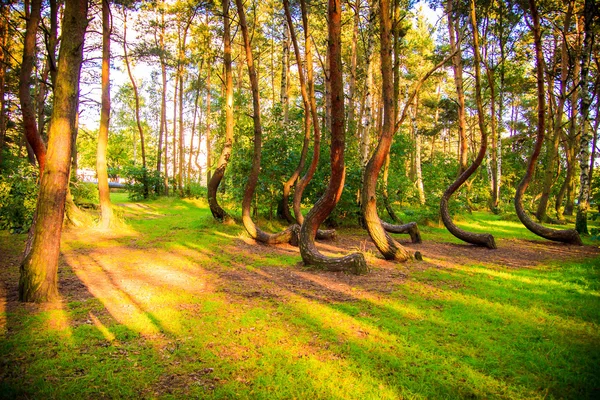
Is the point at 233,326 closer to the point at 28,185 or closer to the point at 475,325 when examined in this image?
the point at 475,325

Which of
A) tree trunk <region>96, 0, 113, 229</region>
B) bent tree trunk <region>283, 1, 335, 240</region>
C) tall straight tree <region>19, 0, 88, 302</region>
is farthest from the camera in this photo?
tree trunk <region>96, 0, 113, 229</region>

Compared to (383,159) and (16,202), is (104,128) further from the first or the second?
(383,159)

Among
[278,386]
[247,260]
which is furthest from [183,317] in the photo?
[247,260]

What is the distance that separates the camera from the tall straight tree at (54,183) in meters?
4.51

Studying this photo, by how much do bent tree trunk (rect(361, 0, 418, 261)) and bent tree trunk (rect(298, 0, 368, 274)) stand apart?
40.1 inches

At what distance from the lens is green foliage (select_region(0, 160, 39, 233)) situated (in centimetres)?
895

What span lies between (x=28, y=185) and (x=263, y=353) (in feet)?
31.3

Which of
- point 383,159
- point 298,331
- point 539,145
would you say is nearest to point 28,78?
point 298,331

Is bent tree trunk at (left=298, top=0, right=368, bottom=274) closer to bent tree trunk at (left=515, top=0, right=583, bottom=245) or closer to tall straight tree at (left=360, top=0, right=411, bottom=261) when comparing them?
tall straight tree at (left=360, top=0, right=411, bottom=261)

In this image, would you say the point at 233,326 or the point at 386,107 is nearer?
the point at 233,326

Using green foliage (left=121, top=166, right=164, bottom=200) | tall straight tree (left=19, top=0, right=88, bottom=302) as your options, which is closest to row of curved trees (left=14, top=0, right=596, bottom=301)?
tall straight tree (left=19, top=0, right=88, bottom=302)

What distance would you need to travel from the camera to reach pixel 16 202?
905cm

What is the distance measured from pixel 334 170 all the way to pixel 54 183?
4625mm

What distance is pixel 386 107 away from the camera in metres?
7.47
